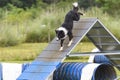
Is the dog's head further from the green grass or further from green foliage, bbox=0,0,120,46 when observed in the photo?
green foliage, bbox=0,0,120,46

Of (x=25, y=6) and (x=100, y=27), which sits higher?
(x=100, y=27)

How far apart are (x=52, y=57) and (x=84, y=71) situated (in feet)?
2.98

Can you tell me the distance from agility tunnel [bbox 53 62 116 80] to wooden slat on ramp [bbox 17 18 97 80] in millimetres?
504

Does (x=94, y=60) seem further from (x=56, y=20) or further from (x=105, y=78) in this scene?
(x=56, y=20)

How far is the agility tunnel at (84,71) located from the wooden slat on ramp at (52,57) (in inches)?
19.8

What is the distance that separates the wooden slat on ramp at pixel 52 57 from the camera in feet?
50.1

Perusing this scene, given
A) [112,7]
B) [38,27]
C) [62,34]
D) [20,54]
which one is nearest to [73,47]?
[62,34]

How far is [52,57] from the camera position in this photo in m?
15.8

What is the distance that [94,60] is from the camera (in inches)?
717

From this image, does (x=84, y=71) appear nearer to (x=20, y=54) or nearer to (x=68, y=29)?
(x=68, y=29)

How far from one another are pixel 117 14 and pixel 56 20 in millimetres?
5712

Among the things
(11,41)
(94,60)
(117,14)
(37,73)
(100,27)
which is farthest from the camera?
(117,14)

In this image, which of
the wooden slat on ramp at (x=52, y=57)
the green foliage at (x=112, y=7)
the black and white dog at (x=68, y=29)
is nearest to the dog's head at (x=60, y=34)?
the black and white dog at (x=68, y=29)

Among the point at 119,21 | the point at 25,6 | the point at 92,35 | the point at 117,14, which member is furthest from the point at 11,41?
the point at 25,6
